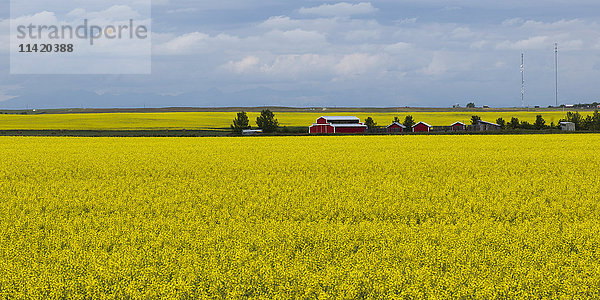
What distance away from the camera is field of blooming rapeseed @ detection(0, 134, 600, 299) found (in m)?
6.66

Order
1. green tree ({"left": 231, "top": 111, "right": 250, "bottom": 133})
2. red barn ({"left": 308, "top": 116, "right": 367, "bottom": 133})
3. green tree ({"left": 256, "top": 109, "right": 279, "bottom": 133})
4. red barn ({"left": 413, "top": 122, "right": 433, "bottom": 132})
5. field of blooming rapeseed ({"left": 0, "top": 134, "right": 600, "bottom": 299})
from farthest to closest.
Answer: red barn ({"left": 413, "top": 122, "right": 433, "bottom": 132}) → red barn ({"left": 308, "top": 116, "right": 367, "bottom": 133}) → green tree ({"left": 231, "top": 111, "right": 250, "bottom": 133}) → green tree ({"left": 256, "top": 109, "right": 279, "bottom": 133}) → field of blooming rapeseed ({"left": 0, "top": 134, "right": 600, "bottom": 299})

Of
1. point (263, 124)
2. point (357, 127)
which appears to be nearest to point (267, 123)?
point (263, 124)

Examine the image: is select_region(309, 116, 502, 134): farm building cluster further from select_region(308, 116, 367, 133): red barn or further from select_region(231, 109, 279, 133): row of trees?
select_region(231, 109, 279, 133): row of trees

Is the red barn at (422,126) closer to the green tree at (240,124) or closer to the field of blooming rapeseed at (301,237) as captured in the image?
the green tree at (240,124)

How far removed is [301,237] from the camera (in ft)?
29.4

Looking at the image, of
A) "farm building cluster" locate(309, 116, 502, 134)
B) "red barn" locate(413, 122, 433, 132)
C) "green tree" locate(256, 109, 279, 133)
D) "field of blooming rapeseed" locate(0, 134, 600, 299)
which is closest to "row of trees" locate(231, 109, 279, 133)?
"green tree" locate(256, 109, 279, 133)

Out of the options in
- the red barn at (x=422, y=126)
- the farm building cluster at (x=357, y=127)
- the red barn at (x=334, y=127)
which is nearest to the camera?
the red barn at (x=334, y=127)

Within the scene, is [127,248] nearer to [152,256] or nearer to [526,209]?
[152,256]

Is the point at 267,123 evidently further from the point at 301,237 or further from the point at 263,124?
the point at 301,237

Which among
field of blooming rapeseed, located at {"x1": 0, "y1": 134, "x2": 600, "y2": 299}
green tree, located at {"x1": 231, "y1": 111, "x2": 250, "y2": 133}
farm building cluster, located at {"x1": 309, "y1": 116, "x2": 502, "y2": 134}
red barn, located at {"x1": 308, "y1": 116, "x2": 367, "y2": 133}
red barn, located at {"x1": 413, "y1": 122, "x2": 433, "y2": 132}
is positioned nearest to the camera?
field of blooming rapeseed, located at {"x1": 0, "y1": 134, "x2": 600, "y2": 299}

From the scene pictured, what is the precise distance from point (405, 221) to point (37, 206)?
893cm

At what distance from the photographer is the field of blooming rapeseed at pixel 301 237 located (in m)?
6.66

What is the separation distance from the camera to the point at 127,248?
8422 mm

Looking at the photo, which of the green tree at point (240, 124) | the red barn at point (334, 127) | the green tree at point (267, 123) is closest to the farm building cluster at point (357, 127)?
the red barn at point (334, 127)
